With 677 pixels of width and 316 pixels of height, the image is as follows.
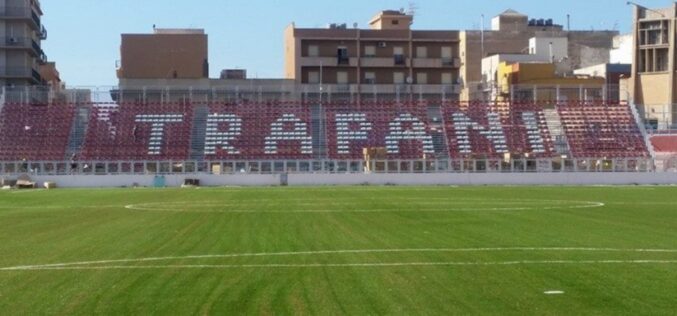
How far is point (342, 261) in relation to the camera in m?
26.7

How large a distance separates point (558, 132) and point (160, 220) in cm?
6178

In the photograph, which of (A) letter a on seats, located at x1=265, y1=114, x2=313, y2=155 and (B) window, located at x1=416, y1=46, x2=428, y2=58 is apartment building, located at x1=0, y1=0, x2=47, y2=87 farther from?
(B) window, located at x1=416, y1=46, x2=428, y2=58

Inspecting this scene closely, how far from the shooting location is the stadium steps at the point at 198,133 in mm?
97875

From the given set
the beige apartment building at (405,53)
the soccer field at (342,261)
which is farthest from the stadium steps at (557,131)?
the soccer field at (342,261)

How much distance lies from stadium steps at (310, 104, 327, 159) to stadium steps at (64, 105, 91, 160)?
17651mm

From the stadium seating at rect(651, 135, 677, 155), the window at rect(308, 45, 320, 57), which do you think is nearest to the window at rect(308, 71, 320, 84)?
the window at rect(308, 45, 320, 57)

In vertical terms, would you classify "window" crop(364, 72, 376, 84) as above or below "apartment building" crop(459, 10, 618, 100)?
below

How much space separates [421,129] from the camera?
102000mm

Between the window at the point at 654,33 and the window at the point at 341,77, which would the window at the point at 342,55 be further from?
the window at the point at 654,33

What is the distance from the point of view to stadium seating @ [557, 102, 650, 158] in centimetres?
9725

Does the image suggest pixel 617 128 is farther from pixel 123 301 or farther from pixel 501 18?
pixel 123 301

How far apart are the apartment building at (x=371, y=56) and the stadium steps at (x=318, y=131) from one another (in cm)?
4055

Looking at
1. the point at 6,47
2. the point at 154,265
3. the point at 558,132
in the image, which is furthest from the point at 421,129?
the point at 154,265

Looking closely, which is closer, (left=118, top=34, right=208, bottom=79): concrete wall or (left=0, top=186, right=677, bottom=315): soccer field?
(left=0, top=186, right=677, bottom=315): soccer field
